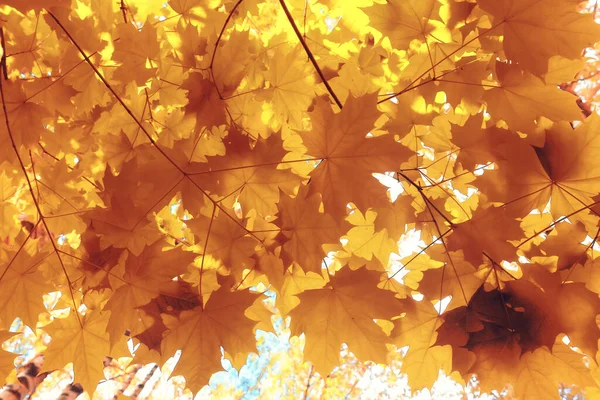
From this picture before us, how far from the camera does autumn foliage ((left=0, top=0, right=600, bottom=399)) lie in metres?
0.93

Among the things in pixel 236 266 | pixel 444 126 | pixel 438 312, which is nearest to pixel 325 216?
pixel 236 266

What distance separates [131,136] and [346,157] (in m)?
0.93

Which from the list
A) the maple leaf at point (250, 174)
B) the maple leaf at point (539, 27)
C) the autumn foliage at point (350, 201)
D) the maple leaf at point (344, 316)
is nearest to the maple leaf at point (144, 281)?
the autumn foliage at point (350, 201)

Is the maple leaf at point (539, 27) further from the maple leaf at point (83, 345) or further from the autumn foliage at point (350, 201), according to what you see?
the maple leaf at point (83, 345)

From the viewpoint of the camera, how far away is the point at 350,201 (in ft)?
3.05

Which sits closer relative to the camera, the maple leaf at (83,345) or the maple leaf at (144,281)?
the maple leaf at (144,281)

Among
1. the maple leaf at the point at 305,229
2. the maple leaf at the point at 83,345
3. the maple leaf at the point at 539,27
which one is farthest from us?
the maple leaf at the point at 83,345

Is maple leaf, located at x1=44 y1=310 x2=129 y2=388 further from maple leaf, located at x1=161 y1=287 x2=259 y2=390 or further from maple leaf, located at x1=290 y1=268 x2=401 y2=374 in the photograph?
maple leaf, located at x1=290 y1=268 x2=401 y2=374

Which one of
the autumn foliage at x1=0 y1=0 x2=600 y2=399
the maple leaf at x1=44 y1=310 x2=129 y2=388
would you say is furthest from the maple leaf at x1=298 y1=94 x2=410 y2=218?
the maple leaf at x1=44 y1=310 x2=129 y2=388

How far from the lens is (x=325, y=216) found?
0.99m

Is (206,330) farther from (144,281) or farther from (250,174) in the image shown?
(250,174)

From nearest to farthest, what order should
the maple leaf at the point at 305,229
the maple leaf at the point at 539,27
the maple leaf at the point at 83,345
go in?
the maple leaf at the point at 539,27, the maple leaf at the point at 305,229, the maple leaf at the point at 83,345

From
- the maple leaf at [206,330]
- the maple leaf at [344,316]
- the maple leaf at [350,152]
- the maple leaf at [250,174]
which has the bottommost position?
the maple leaf at [344,316]

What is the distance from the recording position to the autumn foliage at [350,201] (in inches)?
36.5
